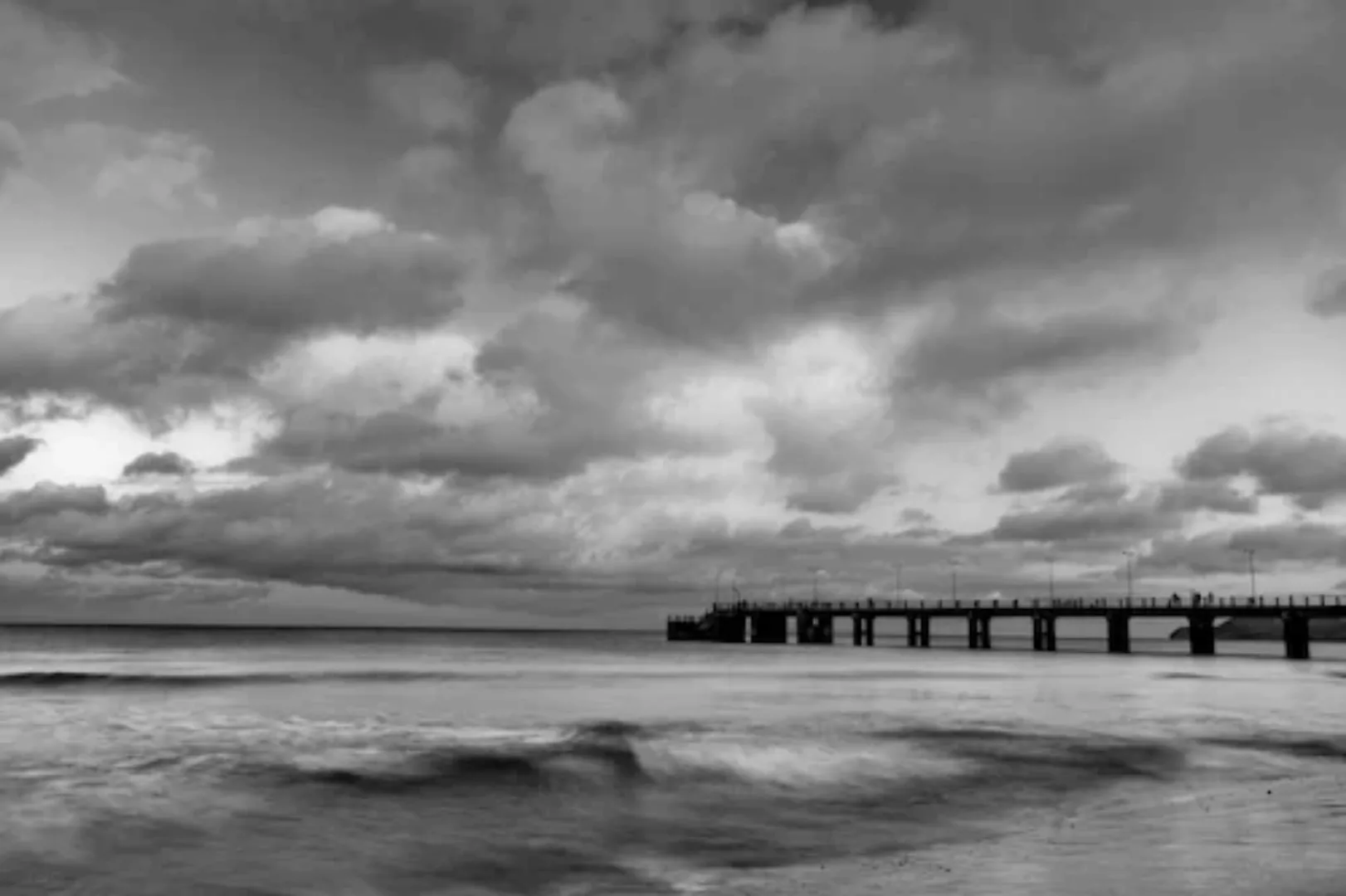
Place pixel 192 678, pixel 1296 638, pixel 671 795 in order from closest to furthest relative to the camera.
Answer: pixel 671 795, pixel 192 678, pixel 1296 638

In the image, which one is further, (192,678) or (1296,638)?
(1296,638)

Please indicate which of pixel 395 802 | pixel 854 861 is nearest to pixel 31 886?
pixel 395 802

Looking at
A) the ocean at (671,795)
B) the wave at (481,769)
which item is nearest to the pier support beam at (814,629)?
the ocean at (671,795)

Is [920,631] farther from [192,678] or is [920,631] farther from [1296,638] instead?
[192,678]

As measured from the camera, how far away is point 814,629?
7549 inches

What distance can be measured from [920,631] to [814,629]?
20322mm

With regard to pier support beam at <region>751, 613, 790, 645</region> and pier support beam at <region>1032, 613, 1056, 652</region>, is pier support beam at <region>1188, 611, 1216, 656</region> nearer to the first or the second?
pier support beam at <region>1032, 613, 1056, 652</region>

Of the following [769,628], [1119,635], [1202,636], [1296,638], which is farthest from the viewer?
[769,628]

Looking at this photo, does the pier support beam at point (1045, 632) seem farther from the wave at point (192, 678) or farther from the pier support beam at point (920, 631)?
the wave at point (192, 678)

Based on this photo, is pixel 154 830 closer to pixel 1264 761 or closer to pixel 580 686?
pixel 1264 761

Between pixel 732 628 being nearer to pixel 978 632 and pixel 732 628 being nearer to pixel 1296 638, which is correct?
pixel 978 632

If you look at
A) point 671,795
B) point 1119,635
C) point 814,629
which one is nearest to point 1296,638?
point 1119,635

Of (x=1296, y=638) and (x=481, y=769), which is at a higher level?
(x=481, y=769)

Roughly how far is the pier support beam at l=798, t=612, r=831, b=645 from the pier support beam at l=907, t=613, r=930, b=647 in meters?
13.9
